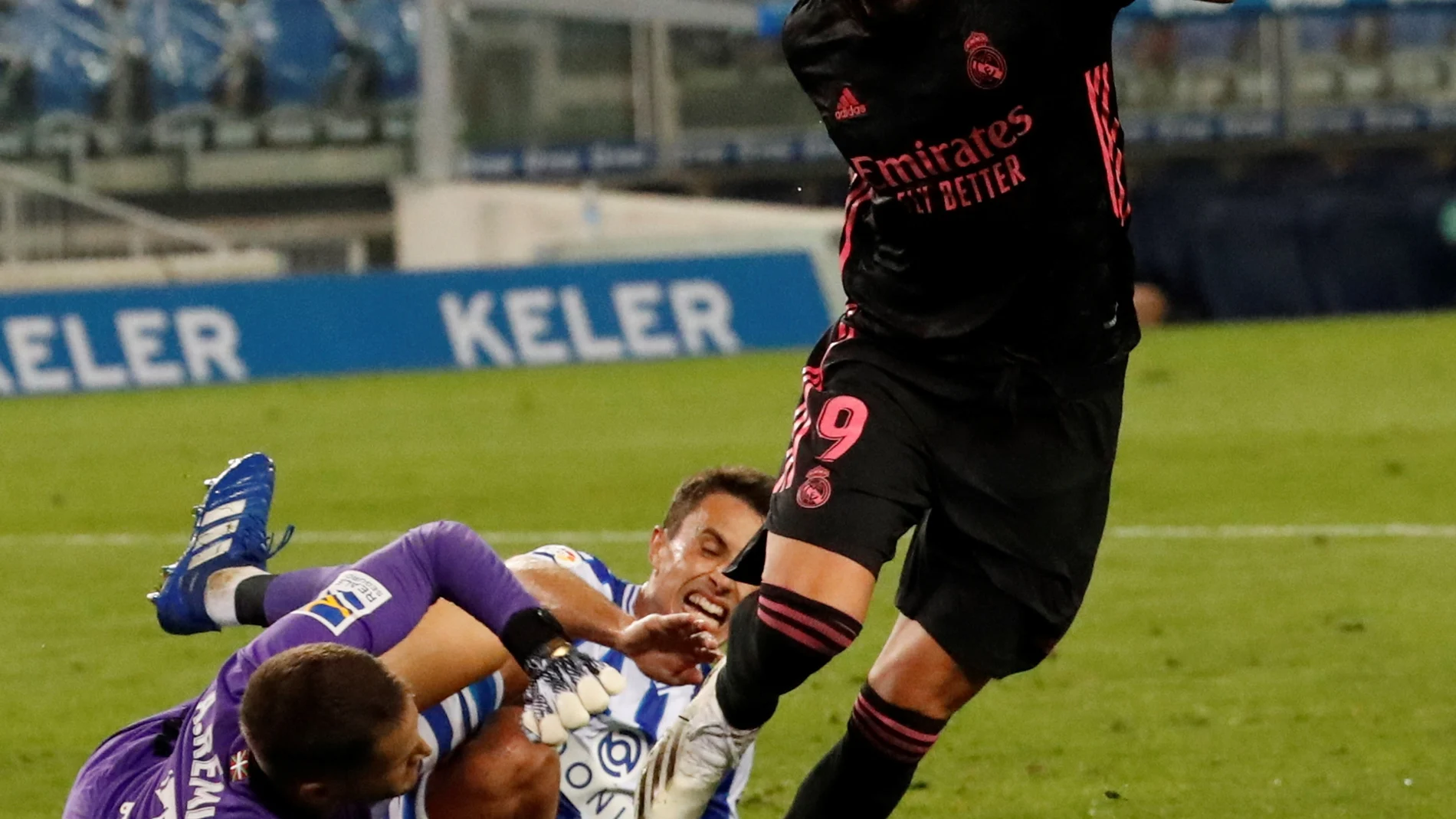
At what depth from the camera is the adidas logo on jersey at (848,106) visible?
4.37 meters

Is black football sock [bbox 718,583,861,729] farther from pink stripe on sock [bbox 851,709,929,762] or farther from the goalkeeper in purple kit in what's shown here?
the goalkeeper in purple kit

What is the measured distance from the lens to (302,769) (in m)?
3.80

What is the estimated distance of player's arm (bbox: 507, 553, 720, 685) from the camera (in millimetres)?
4375

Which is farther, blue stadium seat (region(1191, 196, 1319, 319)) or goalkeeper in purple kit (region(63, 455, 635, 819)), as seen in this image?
blue stadium seat (region(1191, 196, 1319, 319))

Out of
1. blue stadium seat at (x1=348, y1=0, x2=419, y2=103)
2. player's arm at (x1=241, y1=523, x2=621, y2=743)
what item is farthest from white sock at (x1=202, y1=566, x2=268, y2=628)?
blue stadium seat at (x1=348, y1=0, x2=419, y2=103)

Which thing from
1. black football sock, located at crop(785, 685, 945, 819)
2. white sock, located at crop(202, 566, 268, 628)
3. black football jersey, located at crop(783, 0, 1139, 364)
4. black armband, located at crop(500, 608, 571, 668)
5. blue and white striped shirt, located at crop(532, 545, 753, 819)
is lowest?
blue and white striped shirt, located at crop(532, 545, 753, 819)

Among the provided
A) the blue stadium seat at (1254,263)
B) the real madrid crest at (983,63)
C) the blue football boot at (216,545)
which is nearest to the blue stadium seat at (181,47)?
the blue stadium seat at (1254,263)

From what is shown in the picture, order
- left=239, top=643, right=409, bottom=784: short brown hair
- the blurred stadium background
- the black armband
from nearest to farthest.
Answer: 1. left=239, top=643, right=409, bottom=784: short brown hair
2. the black armband
3. the blurred stadium background

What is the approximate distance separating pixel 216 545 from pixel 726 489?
1.09 m

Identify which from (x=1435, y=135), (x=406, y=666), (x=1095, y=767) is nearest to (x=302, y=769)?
(x=406, y=666)

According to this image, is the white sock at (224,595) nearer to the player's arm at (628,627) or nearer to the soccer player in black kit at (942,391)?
the player's arm at (628,627)

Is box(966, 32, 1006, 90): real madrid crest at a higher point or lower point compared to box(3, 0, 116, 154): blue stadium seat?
higher

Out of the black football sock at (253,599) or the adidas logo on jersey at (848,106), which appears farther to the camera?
the black football sock at (253,599)

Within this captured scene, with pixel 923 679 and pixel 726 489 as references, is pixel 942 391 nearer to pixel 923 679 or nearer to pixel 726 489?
pixel 923 679
